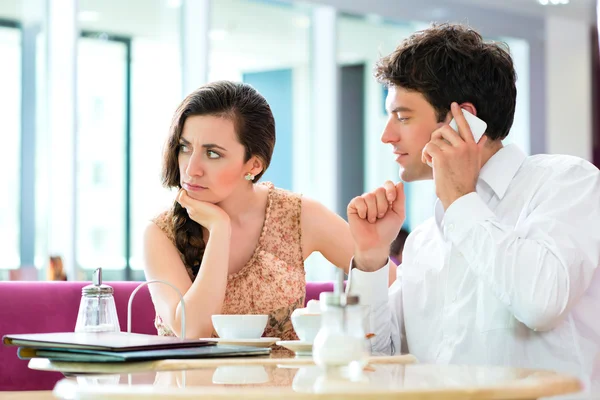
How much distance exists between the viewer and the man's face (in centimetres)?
198

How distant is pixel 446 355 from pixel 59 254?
14.7 feet

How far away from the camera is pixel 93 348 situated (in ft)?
4.53

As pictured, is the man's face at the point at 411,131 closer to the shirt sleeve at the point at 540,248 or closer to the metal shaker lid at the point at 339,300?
the shirt sleeve at the point at 540,248

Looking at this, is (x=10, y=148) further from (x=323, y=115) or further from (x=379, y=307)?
(x=379, y=307)

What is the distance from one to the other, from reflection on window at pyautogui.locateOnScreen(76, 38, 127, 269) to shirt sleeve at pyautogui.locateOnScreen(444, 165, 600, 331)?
17.0ft

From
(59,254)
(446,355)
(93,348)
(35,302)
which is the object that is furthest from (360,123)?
(93,348)

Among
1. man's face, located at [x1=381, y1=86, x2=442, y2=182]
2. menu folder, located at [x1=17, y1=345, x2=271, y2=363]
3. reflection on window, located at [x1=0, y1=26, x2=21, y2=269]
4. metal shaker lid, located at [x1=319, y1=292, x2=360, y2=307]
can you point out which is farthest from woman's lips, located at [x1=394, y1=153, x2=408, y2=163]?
reflection on window, located at [x1=0, y1=26, x2=21, y2=269]

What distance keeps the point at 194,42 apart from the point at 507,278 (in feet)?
17.4

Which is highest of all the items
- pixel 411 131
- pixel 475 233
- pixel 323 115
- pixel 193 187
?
pixel 323 115

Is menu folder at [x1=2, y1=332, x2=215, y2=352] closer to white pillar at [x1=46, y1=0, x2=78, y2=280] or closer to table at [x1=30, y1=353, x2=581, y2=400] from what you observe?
table at [x1=30, y1=353, x2=581, y2=400]

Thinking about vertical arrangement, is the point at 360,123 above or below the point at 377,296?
above

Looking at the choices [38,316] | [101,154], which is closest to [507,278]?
[38,316]

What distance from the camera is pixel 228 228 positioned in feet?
7.62

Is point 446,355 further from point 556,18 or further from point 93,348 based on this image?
point 556,18
